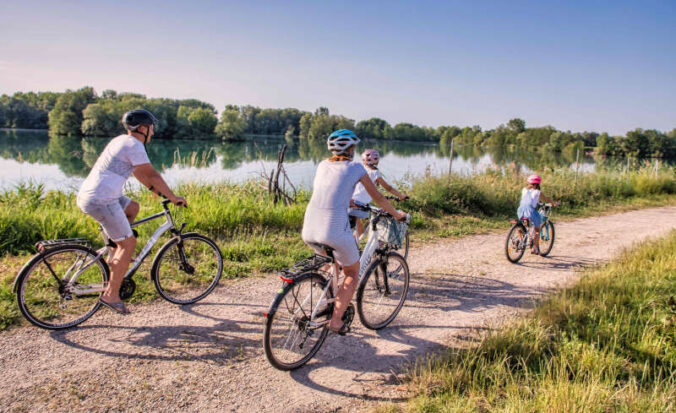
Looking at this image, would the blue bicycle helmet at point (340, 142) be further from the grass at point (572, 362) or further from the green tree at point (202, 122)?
the green tree at point (202, 122)

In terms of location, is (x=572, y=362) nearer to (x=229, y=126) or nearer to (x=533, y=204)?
(x=533, y=204)

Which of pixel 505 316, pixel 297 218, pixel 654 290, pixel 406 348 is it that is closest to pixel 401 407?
pixel 406 348

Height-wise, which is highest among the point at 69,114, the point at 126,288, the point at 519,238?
the point at 69,114

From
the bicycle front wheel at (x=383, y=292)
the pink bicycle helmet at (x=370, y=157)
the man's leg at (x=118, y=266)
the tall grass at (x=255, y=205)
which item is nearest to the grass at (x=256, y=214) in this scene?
the tall grass at (x=255, y=205)

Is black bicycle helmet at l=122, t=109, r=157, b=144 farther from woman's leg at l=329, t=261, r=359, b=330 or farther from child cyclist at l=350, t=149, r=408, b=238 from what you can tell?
child cyclist at l=350, t=149, r=408, b=238

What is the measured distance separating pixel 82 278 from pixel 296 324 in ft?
7.86

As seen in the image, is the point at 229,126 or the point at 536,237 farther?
the point at 229,126

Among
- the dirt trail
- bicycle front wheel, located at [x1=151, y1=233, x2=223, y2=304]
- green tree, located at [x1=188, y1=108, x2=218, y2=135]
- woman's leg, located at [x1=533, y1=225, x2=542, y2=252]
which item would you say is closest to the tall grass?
bicycle front wheel, located at [x1=151, y1=233, x2=223, y2=304]

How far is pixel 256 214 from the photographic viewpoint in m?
7.84

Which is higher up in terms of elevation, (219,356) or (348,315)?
(348,315)

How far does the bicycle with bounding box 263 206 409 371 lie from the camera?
302 cm

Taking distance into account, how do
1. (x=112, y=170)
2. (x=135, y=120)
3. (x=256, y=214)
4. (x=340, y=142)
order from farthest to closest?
(x=256, y=214)
(x=135, y=120)
(x=112, y=170)
(x=340, y=142)

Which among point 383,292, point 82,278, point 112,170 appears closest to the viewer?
point 112,170

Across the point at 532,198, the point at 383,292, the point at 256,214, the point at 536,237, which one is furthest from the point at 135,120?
the point at 536,237
